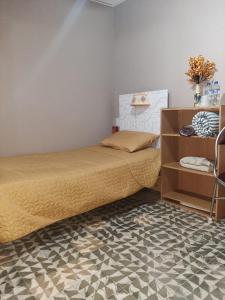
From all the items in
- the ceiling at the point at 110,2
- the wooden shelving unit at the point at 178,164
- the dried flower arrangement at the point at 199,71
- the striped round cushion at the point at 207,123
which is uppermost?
the ceiling at the point at 110,2

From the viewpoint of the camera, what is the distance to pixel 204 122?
219 centimetres

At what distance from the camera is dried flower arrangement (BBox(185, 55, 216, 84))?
240 cm

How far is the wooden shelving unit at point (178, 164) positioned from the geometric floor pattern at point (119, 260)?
329 mm

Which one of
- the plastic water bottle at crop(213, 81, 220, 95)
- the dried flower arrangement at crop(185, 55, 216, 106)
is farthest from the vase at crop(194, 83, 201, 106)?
the plastic water bottle at crop(213, 81, 220, 95)

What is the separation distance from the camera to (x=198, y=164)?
2.34m

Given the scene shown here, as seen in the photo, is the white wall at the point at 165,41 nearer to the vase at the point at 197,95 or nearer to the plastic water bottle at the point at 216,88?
the plastic water bottle at the point at 216,88

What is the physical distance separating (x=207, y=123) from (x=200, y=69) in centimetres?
60

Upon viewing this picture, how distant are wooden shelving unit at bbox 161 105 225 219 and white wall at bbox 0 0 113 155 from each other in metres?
1.16

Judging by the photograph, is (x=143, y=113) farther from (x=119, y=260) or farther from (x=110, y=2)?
(x=119, y=260)

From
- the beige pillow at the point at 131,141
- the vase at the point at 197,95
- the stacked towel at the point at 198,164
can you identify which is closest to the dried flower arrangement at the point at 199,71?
the vase at the point at 197,95

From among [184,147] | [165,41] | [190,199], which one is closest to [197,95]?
[184,147]

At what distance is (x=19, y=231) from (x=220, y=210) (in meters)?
1.70

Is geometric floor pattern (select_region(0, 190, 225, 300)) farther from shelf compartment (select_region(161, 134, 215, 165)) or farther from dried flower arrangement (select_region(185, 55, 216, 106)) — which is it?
dried flower arrangement (select_region(185, 55, 216, 106))

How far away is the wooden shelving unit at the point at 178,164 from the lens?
8.26 feet
